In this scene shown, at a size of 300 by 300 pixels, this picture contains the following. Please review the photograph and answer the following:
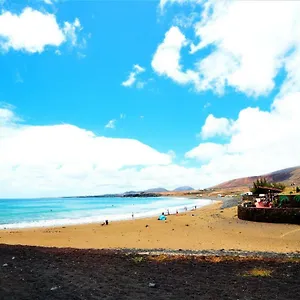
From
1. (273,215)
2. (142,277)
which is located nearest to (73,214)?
(273,215)

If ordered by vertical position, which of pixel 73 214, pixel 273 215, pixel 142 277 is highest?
pixel 73 214

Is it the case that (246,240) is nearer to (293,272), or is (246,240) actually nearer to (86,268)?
(293,272)

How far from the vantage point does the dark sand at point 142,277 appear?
10.8 m

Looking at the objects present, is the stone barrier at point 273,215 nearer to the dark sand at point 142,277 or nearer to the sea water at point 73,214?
the dark sand at point 142,277

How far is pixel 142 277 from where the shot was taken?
42.8 ft

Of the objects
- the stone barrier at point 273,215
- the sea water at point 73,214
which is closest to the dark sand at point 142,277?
the stone barrier at point 273,215

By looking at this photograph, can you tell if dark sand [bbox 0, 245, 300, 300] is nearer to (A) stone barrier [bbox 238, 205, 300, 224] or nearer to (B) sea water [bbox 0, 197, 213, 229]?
(A) stone barrier [bbox 238, 205, 300, 224]

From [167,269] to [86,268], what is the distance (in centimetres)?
354

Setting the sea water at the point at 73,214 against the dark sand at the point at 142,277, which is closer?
the dark sand at the point at 142,277

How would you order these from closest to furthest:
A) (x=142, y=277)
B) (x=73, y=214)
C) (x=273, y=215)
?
(x=142, y=277)
(x=273, y=215)
(x=73, y=214)

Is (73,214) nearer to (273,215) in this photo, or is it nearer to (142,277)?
(273,215)

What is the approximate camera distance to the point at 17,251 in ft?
63.5

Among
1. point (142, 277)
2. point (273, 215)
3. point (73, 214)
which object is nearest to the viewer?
point (142, 277)

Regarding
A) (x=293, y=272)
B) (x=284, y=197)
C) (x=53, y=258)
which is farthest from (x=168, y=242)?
(x=284, y=197)
